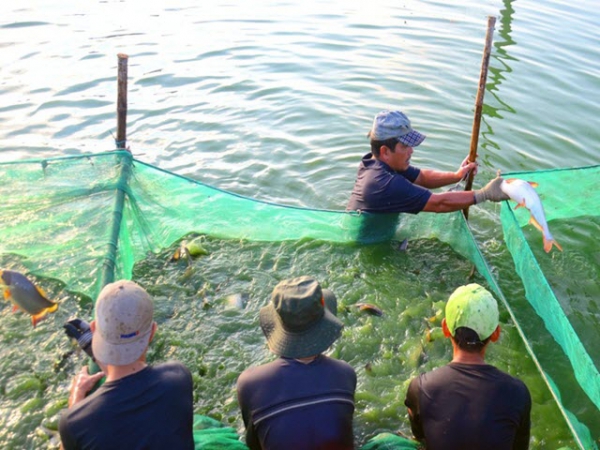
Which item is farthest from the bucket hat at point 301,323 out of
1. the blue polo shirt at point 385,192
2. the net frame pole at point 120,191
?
the blue polo shirt at point 385,192

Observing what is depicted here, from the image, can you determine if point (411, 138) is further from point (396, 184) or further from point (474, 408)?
point (474, 408)

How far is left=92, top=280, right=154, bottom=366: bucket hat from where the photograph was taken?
9.39 ft

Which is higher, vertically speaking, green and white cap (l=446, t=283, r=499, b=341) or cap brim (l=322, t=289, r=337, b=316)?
green and white cap (l=446, t=283, r=499, b=341)

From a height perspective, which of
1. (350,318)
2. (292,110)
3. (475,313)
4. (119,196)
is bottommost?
(350,318)

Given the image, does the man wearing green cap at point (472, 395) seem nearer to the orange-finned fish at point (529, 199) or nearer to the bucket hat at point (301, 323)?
the bucket hat at point (301, 323)

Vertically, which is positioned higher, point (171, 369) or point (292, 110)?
point (171, 369)

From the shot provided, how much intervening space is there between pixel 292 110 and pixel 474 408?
734cm

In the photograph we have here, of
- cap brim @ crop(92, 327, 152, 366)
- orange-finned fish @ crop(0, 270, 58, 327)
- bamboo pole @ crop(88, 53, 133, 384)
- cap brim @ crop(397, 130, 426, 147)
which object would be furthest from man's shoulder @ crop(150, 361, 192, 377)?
cap brim @ crop(397, 130, 426, 147)

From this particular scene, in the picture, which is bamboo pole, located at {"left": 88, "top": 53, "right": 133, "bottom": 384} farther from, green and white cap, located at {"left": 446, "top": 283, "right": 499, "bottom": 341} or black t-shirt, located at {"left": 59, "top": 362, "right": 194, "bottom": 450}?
green and white cap, located at {"left": 446, "top": 283, "right": 499, "bottom": 341}

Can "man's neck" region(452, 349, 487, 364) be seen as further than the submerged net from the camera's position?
No

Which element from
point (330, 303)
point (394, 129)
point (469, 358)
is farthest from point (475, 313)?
point (394, 129)

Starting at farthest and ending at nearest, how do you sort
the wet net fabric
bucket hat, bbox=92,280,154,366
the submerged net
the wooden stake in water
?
the wooden stake in water → the submerged net → the wet net fabric → bucket hat, bbox=92,280,154,366

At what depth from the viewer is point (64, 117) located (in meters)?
9.13

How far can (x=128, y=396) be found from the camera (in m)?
2.78
